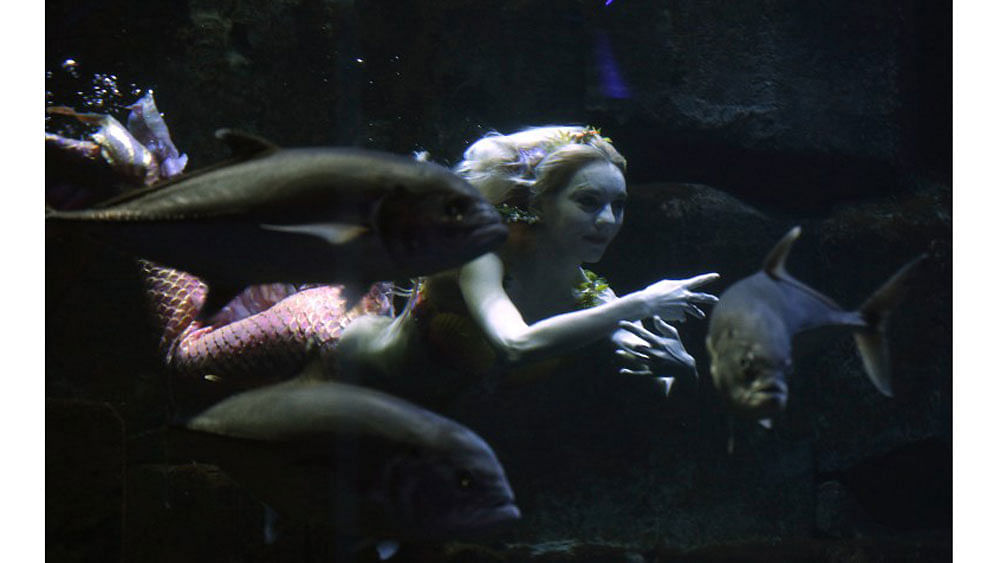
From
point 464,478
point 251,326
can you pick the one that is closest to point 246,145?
point 464,478

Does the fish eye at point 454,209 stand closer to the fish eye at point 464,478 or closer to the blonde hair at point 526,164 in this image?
the fish eye at point 464,478

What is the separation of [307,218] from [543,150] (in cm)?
115

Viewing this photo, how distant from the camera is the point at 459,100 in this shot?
2.76 metres

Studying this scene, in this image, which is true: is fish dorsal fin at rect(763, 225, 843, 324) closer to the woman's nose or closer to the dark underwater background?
the woman's nose

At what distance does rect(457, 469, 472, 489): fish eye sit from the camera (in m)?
1.23

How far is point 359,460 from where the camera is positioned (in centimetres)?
126

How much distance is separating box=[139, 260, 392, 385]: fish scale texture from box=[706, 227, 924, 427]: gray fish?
2.91ft

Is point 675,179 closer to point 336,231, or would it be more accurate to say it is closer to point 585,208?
point 585,208

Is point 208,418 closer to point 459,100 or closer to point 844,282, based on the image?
point 459,100

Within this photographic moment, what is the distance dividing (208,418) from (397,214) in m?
0.55

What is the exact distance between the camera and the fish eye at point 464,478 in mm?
1232

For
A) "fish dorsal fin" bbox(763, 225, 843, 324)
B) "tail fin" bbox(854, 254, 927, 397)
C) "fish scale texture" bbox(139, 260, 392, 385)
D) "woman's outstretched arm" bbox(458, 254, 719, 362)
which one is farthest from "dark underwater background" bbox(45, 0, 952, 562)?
"fish dorsal fin" bbox(763, 225, 843, 324)

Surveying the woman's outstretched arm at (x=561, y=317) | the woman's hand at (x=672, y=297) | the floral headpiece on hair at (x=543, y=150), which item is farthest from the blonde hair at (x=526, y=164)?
the woman's hand at (x=672, y=297)

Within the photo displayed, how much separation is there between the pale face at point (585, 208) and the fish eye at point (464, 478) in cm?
103
